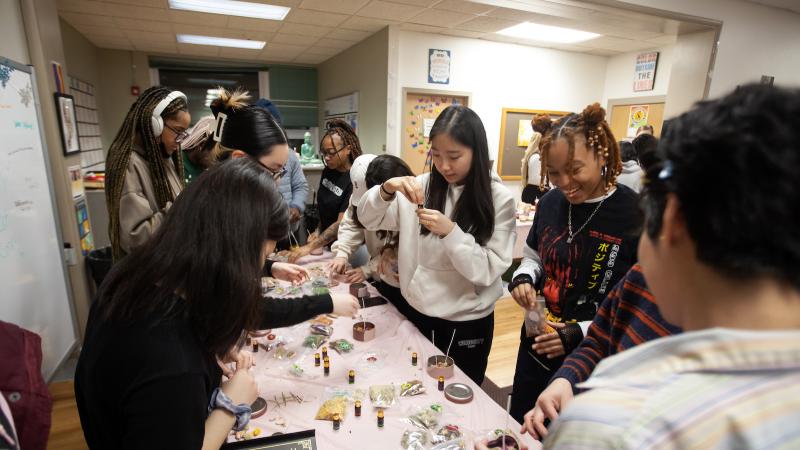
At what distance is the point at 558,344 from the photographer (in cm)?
124

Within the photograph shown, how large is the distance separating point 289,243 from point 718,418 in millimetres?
2512

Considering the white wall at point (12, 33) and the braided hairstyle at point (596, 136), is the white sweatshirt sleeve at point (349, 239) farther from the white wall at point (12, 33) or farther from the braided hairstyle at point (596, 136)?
the white wall at point (12, 33)

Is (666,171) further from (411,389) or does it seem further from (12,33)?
(12,33)

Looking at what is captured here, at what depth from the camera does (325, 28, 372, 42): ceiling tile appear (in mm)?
4844

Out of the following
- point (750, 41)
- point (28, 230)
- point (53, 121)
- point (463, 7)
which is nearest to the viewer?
point (28, 230)

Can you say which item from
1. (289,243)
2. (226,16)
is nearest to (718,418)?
(289,243)

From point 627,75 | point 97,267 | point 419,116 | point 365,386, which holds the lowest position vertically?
point 97,267

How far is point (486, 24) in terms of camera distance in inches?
169

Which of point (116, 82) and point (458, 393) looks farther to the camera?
point (116, 82)

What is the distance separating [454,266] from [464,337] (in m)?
0.31

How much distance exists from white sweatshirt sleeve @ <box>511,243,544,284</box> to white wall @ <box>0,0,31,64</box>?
2577 mm

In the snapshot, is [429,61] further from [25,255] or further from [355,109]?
[25,255]

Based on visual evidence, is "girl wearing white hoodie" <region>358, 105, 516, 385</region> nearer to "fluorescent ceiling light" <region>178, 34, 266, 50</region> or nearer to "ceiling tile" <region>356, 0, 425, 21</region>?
"ceiling tile" <region>356, 0, 425, 21</region>

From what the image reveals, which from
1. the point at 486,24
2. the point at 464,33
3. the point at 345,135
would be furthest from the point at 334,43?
the point at 345,135
